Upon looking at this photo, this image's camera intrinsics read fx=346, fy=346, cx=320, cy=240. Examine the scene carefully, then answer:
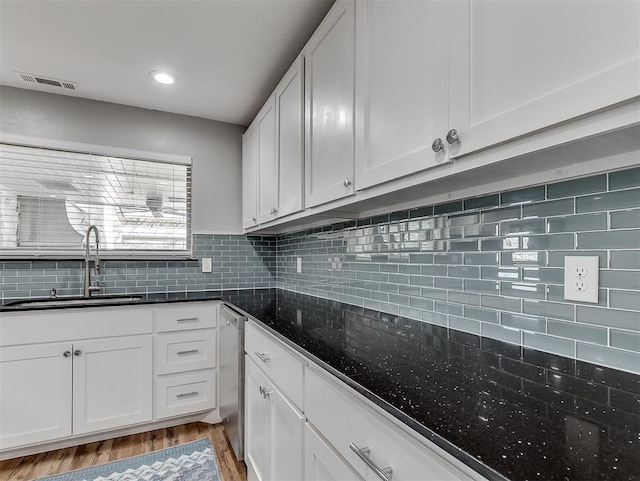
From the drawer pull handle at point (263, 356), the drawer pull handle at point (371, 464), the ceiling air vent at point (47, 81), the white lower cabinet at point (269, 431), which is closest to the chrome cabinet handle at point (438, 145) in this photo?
the drawer pull handle at point (371, 464)

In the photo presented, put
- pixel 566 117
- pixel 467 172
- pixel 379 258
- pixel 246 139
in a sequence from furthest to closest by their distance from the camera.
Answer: pixel 246 139 → pixel 379 258 → pixel 467 172 → pixel 566 117

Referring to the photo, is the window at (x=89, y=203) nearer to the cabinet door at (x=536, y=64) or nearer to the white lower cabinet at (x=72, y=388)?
the white lower cabinet at (x=72, y=388)

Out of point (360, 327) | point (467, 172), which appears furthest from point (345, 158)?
point (360, 327)

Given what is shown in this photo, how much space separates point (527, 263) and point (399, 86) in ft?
2.19

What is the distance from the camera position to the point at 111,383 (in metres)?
2.13

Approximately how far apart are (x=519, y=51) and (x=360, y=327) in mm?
1009

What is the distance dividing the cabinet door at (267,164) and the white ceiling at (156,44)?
0.22 m

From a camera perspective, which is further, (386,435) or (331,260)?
(331,260)

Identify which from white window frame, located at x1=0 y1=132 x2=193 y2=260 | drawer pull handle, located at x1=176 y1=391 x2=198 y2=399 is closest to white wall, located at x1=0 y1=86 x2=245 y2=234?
white window frame, located at x1=0 y1=132 x2=193 y2=260

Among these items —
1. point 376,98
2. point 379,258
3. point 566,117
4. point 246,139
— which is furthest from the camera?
point 246,139

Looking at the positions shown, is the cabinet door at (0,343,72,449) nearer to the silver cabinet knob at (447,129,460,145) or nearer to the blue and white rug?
the blue and white rug

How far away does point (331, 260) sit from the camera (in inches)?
85.4

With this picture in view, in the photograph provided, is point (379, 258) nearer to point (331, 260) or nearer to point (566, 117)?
point (331, 260)

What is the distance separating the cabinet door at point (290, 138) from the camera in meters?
1.77
